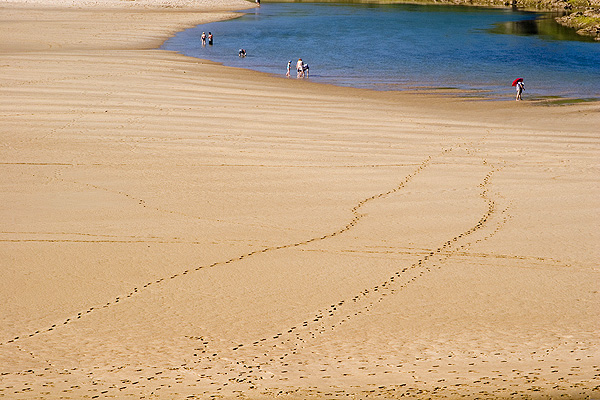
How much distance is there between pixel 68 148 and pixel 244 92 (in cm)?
786

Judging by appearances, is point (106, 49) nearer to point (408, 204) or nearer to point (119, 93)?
point (119, 93)

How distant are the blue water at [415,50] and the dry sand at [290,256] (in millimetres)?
11550

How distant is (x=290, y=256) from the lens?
22.7 feet

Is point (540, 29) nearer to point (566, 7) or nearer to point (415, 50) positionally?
point (415, 50)

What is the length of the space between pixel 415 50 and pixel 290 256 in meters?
32.0

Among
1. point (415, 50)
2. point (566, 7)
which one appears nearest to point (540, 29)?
point (415, 50)

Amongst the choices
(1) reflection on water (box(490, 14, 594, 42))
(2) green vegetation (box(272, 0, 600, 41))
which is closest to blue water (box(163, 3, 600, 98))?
(1) reflection on water (box(490, 14, 594, 42))

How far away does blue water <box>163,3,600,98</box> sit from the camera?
25.3 meters

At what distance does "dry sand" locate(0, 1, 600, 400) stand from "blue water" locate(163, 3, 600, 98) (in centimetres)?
1155

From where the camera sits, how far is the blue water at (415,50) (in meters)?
25.3

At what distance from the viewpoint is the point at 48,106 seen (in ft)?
46.2

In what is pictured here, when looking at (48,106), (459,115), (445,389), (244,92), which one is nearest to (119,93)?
(48,106)

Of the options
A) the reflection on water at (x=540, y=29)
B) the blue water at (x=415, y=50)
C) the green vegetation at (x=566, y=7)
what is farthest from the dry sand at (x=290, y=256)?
the green vegetation at (x=566, y=7)

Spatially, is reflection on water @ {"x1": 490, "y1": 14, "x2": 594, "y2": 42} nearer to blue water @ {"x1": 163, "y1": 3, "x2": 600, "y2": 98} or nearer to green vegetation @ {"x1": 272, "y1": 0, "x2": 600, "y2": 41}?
blue water @ {"x1": 163, "y1": 3, "x2": 600, "y2": 98}
